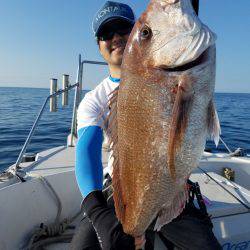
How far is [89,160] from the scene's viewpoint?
9.58 feet

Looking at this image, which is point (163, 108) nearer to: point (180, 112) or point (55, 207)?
point (180, 112)

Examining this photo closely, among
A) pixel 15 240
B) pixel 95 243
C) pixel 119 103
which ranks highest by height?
pixel 119 103

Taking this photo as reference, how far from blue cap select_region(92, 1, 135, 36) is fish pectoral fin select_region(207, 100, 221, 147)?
1.48 metres

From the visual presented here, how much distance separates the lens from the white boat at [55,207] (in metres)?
3.36

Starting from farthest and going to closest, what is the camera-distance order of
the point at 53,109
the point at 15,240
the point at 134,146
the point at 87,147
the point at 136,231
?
the point at 53,109 → the point at 15,240 → the point at 87,147 → the point at 136,231 → the point at 134,146

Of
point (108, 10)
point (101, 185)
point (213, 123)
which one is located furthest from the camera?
point (108, 10)

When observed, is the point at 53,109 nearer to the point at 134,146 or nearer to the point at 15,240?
the point at 15,240

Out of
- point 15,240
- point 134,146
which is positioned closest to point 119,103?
point 134,146

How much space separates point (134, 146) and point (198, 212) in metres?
1.32

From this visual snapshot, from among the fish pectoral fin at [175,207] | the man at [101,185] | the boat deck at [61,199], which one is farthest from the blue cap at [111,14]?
the boat deck at [61,199]

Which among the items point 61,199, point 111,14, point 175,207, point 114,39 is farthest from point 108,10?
point 61,199

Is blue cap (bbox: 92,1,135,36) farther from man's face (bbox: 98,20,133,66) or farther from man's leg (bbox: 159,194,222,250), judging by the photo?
man's leg (bbox: 159,194,222,250)

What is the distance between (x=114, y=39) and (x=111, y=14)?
0.23 meters

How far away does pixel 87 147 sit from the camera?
296 cm
